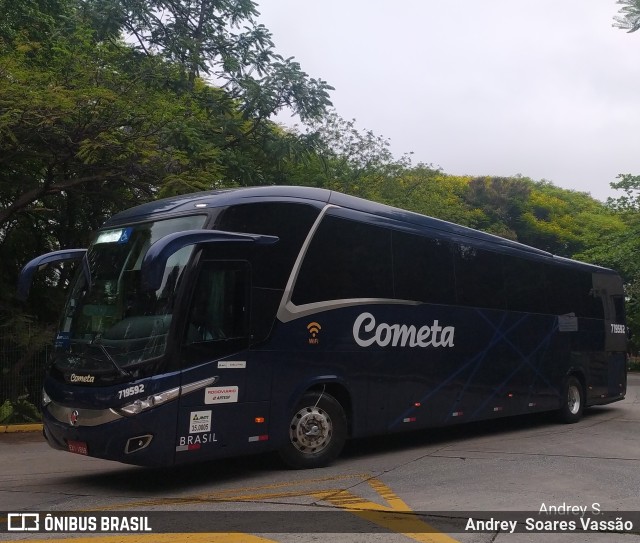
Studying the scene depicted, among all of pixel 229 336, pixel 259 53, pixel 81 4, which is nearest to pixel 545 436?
pixel 229 336

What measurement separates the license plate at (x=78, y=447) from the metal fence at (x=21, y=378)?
24.3 ft

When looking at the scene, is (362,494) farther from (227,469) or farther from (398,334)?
(398,334)

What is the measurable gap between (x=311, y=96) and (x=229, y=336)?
12345mm

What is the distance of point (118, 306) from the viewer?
8.60 m

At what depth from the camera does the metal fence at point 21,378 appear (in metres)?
15.3

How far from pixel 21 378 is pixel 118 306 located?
8.60 metres

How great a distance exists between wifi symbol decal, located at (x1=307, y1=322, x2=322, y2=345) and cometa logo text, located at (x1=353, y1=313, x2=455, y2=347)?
0.74 m

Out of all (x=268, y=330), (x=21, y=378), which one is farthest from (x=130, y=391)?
(x=21, y=378)

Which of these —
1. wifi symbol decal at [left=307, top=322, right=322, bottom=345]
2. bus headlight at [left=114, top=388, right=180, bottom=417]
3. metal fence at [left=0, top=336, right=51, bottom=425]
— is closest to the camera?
bus headlight at [left=114, top=388, right=180, bottom=417]

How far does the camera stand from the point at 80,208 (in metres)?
18.1

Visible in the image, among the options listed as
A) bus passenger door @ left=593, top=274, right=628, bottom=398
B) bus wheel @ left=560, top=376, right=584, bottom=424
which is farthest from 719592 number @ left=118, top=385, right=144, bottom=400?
bus passenger door @ left=593, top=274, right=628, bottom=398

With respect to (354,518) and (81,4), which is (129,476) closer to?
(354,518)

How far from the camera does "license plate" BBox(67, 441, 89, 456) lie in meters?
8.19

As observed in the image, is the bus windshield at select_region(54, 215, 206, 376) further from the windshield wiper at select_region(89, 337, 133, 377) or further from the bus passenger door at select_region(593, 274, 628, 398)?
the bus passenger door at select_region(593, 274, 628, 398)
